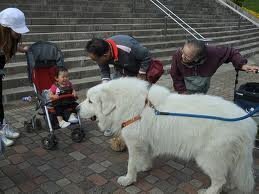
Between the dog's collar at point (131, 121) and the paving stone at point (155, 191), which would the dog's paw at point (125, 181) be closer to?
the paving stone at point (155, 191)

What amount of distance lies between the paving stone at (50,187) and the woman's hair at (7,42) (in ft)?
6.72

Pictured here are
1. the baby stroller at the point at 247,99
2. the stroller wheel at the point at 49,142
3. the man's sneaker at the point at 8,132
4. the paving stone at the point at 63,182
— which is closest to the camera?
the paving stone at the point at 63,182

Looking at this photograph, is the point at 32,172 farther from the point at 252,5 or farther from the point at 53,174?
the point at 252,5

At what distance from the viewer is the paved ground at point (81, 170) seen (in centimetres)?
404

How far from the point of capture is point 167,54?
11.5 meters

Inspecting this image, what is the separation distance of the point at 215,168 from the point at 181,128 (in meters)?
0.57

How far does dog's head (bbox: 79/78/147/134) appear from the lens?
145 inches

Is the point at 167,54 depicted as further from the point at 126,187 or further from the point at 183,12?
the point at 126,187

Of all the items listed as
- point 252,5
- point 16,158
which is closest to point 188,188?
point 16,158

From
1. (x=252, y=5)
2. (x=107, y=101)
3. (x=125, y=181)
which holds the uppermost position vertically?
(x=252, y=5)

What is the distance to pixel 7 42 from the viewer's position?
463cm

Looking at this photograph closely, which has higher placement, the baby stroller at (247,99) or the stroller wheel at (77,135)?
the baby stroller at (247,99)

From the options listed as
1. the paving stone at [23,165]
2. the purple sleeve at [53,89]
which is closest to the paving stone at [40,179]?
the paving stone at [23,165]

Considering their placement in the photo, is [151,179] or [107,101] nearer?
[107,101]
